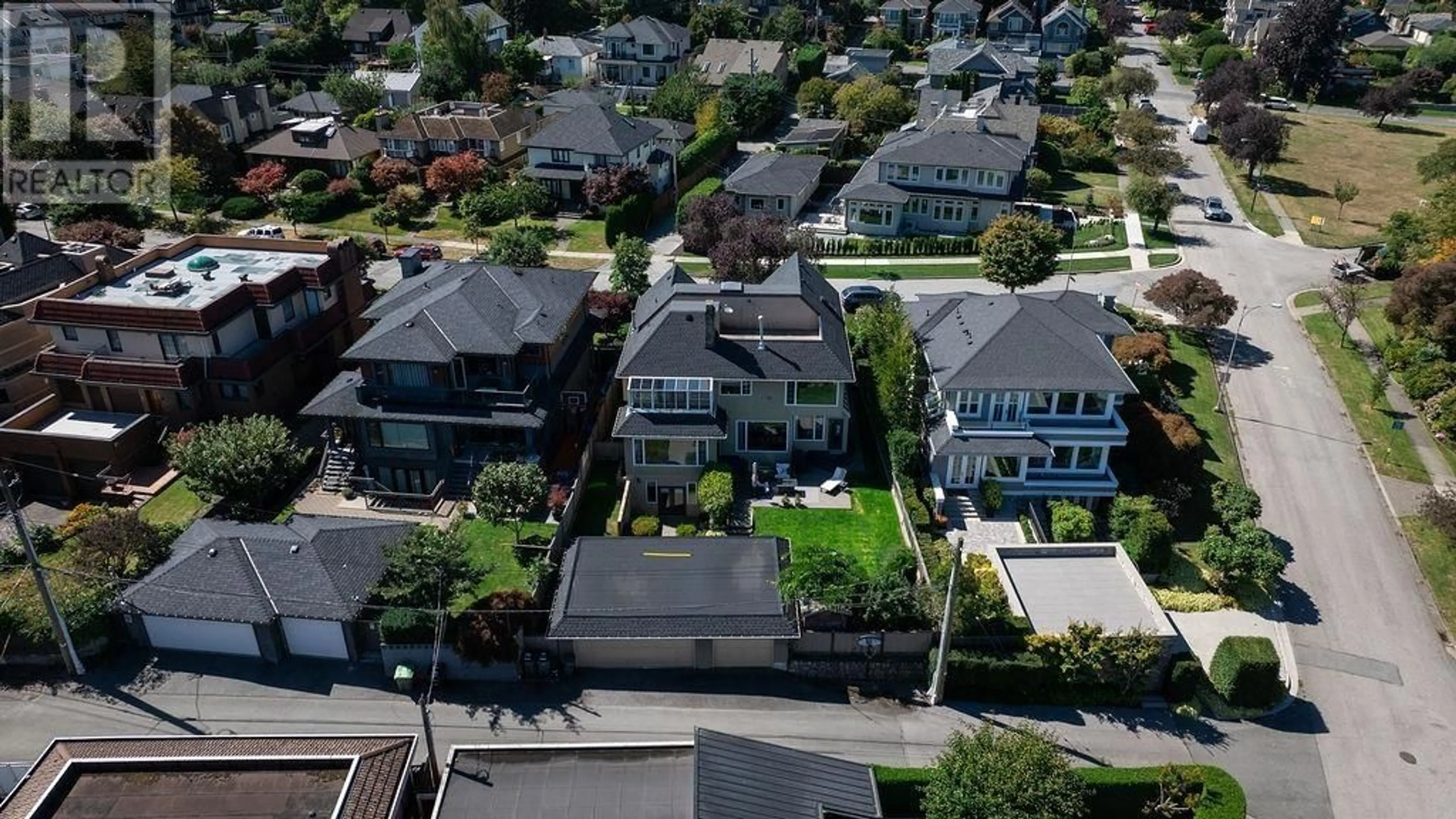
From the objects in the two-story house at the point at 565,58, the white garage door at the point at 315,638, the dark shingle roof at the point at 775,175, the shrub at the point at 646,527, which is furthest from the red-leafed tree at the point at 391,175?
the white garage door at the point at 315,638

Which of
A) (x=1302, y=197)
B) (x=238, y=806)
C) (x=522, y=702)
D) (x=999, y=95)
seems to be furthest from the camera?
(x=999, y=95)

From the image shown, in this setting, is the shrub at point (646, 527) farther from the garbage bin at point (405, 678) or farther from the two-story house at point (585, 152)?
the two-story house at point (585, 152)

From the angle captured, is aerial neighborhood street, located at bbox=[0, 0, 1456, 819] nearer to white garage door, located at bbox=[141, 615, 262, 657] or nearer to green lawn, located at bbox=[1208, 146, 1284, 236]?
white garage door, located at bbox=[141, 615, 262, 657]

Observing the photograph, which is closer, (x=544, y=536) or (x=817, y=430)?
(x=544, y=536)

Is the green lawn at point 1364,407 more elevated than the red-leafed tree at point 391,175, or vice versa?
the red-leafed tree at point 391,175

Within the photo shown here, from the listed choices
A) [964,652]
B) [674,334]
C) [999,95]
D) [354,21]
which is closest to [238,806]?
[964,652]

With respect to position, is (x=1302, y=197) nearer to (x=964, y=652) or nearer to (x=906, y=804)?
(x=964, y=652)

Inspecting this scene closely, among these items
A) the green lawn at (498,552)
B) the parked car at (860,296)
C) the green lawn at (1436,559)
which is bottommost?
the green lawn at (1436,559)
